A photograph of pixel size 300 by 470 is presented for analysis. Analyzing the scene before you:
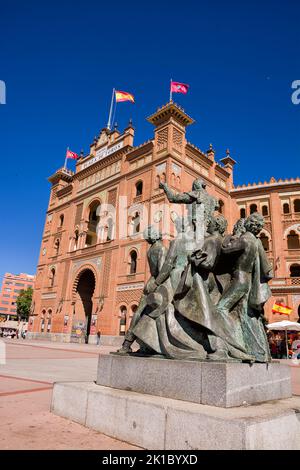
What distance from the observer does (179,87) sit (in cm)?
2522

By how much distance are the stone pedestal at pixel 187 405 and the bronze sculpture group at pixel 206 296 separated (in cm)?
24

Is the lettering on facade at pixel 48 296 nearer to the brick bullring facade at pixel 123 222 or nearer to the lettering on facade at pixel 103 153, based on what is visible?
the brick bullring facade at pixel 123 222

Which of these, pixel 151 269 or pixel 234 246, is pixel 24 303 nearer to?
pixel 151 269

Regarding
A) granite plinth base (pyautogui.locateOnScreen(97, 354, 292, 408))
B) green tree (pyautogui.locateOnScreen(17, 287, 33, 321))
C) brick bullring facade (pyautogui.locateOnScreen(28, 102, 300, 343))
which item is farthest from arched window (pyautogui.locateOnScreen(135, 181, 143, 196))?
green tree (pyautogui.locateOnScreen(17, 287, 33, 321))

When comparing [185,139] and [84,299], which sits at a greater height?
[185,139]

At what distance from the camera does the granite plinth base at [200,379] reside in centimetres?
292

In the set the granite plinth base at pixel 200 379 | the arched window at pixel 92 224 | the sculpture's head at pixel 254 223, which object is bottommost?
the granite plinth base at pixel 200 379

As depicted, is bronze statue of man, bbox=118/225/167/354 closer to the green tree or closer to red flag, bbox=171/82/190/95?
red flag, bbox=171/82/190/95

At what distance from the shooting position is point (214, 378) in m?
2.95

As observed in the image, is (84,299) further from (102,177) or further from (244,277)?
(244,277)

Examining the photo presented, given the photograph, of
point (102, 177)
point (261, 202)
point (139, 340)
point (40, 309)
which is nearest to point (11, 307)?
point (40, 309)

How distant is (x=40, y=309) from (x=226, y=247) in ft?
107

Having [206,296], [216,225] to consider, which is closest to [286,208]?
[216,225]

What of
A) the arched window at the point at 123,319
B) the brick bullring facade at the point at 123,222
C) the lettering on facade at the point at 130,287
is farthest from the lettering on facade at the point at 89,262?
the arched window at the point at 123,319
